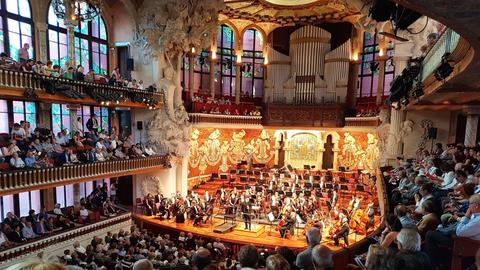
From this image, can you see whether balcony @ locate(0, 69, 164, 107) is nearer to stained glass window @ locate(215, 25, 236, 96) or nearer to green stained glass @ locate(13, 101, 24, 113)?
green stained glass @ locate(13, 101, 24, 113)

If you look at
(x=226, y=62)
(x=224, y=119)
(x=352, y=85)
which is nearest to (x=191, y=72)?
(x=226, y=62)

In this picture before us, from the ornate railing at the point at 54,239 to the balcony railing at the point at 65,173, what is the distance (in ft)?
5.68

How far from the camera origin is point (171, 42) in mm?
16250

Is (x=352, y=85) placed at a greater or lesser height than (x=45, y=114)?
greater

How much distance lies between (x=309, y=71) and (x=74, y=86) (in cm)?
1385

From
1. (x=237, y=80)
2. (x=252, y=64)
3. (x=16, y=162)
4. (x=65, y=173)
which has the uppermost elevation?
(x=252, y=64)

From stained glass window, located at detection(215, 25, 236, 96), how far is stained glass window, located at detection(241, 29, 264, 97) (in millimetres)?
912

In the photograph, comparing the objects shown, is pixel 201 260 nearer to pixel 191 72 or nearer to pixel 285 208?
pixel 285 208

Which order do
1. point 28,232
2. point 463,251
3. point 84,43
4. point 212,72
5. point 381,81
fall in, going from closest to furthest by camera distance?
point 463,251, point 28,232, point 84,43, point 381,81, point 212,72

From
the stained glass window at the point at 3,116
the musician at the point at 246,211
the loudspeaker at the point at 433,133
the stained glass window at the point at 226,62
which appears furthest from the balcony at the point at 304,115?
the stained glass window at the point at 3,116

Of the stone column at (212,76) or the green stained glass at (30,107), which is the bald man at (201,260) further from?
the stone column at (212,76)

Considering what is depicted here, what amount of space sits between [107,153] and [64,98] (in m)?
2.79

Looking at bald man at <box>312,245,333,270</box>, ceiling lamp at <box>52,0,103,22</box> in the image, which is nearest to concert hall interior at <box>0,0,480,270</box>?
bald man at <box>312,245,333,270</box>

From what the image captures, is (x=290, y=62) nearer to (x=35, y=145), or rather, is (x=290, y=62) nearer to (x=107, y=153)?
(x=107, y=153)
